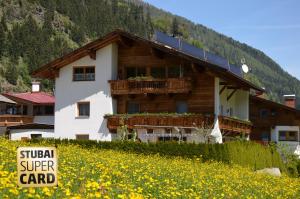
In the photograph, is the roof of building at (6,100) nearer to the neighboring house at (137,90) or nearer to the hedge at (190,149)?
the neighboring house at (137,90)

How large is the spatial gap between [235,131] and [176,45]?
9988 millimetres

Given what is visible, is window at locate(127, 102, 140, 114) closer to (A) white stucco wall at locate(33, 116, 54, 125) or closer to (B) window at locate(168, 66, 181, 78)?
(B) window at locate(168, 66, 181, 78)

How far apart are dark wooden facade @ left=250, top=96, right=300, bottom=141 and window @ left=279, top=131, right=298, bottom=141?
1208 millimetres

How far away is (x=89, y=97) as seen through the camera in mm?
42312

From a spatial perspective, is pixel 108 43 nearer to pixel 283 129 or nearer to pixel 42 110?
pixel 42 110

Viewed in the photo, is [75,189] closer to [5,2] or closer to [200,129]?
[200,129]

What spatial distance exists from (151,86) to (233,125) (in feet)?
27.0

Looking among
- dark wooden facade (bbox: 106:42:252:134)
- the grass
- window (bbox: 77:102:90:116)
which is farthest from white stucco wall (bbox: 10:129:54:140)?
the grass

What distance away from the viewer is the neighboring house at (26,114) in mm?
53469

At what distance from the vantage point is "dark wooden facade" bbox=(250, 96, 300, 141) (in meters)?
58.7

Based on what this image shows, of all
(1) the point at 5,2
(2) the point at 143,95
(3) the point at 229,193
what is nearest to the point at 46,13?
(1) the point at 5,2

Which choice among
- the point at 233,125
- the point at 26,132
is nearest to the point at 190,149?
the point at 233,125

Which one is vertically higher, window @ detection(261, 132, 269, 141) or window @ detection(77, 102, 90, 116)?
window @ detection(77, 102, 90, 116)

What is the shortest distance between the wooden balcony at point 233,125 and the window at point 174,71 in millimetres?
4732
